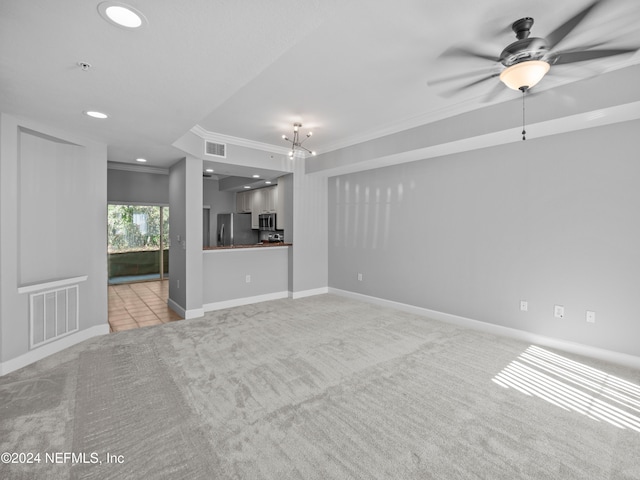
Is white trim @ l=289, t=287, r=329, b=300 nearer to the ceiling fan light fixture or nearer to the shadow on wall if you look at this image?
the shadow on wall

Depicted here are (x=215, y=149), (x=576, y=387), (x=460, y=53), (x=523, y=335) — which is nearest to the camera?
(x=460, y=53)

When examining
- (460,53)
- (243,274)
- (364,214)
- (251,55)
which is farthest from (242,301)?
(460,53)

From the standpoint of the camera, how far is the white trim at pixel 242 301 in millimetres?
5074

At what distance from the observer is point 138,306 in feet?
17.7

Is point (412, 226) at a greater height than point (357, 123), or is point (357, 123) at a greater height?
point (357, 123)

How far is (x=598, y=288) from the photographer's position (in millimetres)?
3256

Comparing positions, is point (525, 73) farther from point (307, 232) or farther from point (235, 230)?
point (235, 230)

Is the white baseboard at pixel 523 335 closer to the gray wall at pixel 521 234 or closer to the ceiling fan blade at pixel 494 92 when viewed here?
the gray wall at pixel 521 234

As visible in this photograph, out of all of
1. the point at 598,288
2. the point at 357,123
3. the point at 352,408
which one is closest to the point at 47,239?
the point at 352,408

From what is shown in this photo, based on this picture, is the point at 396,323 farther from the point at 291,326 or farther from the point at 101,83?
the point at 101,83

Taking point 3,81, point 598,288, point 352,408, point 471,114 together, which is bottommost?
point 352,408

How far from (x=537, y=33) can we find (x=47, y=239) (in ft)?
16.3

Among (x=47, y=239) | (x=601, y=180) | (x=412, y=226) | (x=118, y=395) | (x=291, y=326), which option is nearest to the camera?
(x=118, y=395)

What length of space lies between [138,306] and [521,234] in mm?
5957
